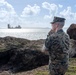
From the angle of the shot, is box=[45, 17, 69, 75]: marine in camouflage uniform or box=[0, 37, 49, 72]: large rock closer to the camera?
box=[45, 17, 69, 75]: marine in camouflage uniform

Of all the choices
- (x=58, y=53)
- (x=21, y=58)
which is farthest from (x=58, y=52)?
(x=21, y=58)

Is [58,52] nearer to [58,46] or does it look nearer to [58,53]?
[58,53]

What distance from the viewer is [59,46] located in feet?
22.0

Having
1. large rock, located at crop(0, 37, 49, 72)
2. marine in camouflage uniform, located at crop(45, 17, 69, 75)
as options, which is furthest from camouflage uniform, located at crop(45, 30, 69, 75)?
large rock, located at crop(0, 37, 49, 72)

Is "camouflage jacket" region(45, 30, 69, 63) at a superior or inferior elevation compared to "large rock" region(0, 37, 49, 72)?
superior

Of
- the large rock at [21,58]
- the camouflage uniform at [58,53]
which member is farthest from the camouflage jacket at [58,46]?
the large rock at [21,58]

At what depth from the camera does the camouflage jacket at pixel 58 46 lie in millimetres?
6645

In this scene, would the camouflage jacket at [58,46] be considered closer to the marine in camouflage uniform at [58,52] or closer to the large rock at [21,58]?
the marine in camouflage uniform at [58,52]

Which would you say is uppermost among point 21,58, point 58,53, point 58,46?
point 58,46

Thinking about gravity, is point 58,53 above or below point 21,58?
above

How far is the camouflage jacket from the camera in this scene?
664cm

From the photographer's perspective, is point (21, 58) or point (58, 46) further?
point (21, 58)

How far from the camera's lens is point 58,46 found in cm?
669

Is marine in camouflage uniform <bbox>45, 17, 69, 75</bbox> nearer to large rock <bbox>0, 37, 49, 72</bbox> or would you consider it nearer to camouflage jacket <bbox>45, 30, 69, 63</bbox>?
camouflage jacket <bbox>45, 30, 69, 63</bbox>
